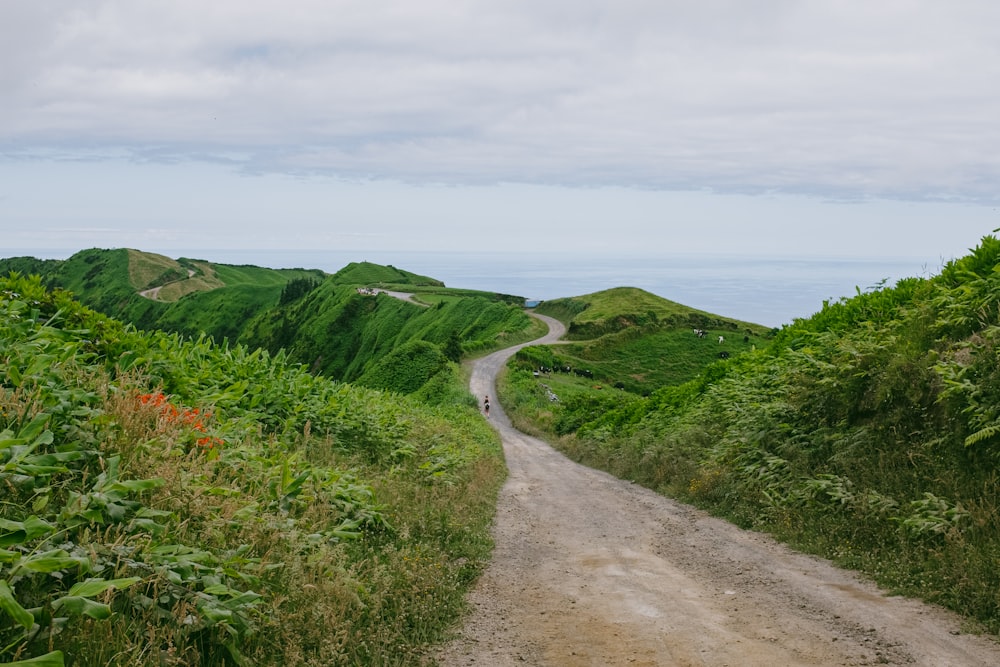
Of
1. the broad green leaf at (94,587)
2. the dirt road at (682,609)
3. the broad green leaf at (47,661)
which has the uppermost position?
the broad green leaf at (94,587)

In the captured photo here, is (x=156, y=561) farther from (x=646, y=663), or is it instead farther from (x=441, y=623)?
(x=646, y=663)

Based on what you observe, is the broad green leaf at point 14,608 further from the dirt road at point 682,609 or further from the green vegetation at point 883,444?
the green vegetation at point 883,444

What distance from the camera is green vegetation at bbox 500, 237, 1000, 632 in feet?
29.1

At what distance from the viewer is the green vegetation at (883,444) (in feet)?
29.1

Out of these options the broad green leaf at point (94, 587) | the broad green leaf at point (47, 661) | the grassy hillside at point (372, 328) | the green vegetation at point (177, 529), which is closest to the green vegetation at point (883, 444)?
the green vegetation at point (177, 529)

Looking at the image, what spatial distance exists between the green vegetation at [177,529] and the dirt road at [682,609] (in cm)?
80

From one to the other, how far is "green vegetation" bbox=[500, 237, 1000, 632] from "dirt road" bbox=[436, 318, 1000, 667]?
0.69 metres

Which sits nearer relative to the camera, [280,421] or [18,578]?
[18,578]

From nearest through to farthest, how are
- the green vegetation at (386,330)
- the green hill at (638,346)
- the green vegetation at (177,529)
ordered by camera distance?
the green vegetation at (177,529)
the green hill at (638,346)
the green vegetation at (386,330)

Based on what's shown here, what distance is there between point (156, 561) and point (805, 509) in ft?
34.1

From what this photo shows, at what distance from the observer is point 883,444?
11766 millimetres

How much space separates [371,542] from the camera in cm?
882

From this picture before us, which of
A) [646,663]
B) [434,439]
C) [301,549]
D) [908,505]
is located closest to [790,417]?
[908,505]

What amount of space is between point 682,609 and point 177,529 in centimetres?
556
